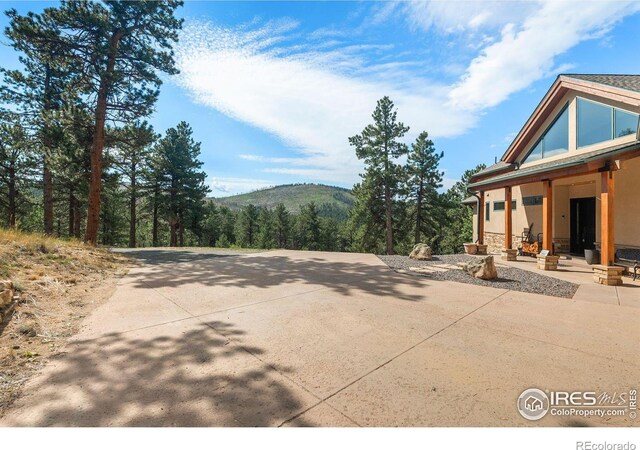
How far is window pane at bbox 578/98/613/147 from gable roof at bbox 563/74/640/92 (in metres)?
0.64

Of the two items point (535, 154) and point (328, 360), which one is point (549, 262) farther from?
point (328, 360)

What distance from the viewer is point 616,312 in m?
4.17

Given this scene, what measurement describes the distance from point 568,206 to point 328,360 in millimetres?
12806

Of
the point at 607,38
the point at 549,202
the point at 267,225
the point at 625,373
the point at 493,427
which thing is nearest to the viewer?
the point at 493,427

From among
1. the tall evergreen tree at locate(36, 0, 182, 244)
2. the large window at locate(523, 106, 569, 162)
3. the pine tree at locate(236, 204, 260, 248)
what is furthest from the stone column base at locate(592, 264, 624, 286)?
the pine tree at locate(236, 204, 260, 248)

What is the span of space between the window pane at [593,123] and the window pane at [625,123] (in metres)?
0.20

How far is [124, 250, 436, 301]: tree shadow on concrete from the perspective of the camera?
5500 mm

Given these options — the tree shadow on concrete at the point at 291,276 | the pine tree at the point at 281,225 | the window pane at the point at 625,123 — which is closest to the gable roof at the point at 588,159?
the window pane at the point at 625,123

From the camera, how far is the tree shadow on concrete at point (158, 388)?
6.12 ft

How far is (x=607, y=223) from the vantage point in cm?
630
